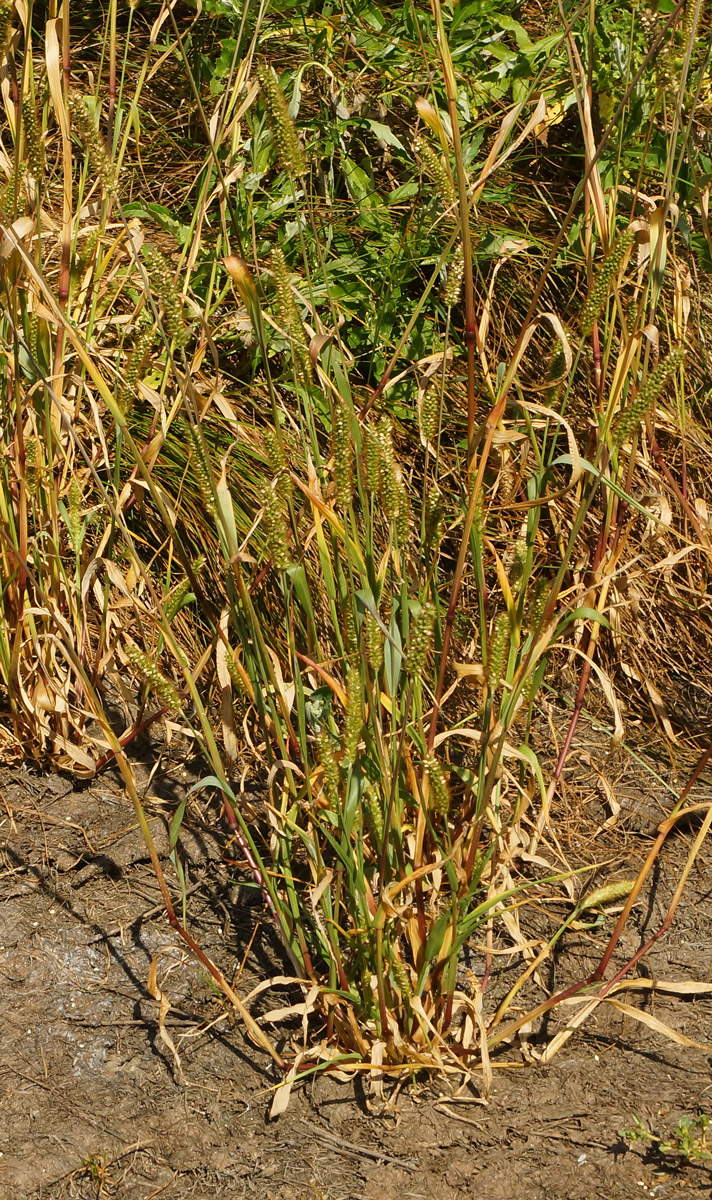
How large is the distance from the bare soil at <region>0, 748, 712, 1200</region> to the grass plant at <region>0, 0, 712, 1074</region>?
94mm

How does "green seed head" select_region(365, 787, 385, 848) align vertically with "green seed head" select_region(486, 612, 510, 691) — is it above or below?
below

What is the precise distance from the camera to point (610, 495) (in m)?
1.59

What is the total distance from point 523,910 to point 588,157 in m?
1.10

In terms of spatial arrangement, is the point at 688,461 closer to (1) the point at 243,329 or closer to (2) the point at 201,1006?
(1) the point at 243,329

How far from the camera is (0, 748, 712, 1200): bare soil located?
1300 mm

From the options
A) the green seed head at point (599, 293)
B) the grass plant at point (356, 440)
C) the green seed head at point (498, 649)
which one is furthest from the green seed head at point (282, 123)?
the green seed head at point (498, 649)

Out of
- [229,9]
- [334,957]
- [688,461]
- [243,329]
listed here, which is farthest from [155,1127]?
[229,9]

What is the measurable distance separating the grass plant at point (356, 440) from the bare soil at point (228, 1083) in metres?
0.09

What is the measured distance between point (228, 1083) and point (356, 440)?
87cm

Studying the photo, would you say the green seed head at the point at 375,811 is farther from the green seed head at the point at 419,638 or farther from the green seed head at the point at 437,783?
the green seed head at the point at 419,638

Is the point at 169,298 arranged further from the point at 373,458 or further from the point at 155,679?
the point at 155,679

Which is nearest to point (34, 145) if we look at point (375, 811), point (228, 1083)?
point (375, 811)

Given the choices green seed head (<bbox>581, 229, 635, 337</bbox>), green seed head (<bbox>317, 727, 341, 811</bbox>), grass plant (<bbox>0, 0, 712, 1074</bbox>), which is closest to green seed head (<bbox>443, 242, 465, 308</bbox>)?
grass plant (<bbox>0, 0, 712, 1074</bbox>)

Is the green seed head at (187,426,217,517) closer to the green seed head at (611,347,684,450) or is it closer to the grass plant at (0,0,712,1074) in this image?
the grass plant at (0,0,712,1074)
